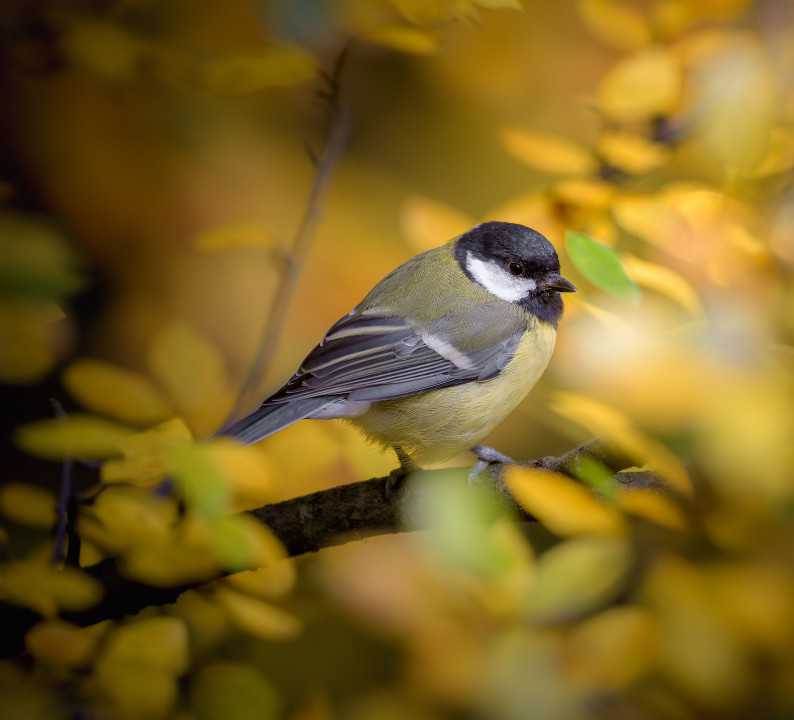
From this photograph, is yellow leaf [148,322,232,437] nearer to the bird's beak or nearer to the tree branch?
the tree branch

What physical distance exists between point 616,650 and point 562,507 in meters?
0.12

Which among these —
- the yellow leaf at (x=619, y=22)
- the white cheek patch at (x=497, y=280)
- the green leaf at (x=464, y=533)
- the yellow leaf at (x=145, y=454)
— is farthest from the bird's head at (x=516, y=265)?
the yellow leaf at (x=145, y=454)

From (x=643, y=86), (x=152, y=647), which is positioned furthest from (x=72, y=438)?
(x=643, y=86)

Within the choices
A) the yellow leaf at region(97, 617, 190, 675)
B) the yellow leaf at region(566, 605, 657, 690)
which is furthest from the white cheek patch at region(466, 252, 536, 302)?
the yellow leaf at region(97, 617, 190, 675)

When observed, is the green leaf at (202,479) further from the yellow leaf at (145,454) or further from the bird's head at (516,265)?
the bird's head at (516,265)

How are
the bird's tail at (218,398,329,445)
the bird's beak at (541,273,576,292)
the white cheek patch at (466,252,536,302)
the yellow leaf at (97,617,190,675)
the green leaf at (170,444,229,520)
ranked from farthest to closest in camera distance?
the white cheek patch at (466,252,536,302)
the bird's beak at (541,273,576,292)
the bird's tail at (218,398,329,445)
the yellow leaf at (97,617,190,675)
the green leaf at (170,444,229,520)

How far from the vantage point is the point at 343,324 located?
95cm

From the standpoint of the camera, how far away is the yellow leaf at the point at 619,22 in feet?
2.68

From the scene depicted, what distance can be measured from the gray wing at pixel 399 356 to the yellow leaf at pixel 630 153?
233mm

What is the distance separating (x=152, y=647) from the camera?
2.19ft

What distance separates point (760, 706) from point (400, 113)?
94cm

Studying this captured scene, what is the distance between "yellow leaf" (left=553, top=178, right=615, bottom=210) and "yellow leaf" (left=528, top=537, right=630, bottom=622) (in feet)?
1.22

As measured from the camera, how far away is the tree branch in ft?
2.44

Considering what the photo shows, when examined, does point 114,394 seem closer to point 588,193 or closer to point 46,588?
point 46,588
